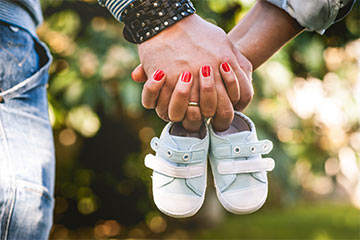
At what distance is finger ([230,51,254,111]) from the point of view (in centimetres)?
114

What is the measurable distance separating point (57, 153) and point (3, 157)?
14.2 feet

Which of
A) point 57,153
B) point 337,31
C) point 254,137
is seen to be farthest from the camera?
point 57,153

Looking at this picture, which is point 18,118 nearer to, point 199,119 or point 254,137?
point 199,119

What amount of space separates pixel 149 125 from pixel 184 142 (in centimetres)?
361

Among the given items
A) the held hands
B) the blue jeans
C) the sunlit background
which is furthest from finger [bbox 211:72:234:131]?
the sunlit background

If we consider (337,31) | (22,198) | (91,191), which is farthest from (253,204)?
(91,191)

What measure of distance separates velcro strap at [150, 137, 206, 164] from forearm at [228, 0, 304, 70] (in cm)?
32

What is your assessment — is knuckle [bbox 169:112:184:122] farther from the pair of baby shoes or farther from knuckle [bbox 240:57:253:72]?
knuckle [bbox 240:57:253:72]

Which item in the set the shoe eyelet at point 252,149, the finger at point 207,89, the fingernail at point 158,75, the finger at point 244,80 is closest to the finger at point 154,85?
the fingernail at point 158,75

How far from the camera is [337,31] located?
4246mm

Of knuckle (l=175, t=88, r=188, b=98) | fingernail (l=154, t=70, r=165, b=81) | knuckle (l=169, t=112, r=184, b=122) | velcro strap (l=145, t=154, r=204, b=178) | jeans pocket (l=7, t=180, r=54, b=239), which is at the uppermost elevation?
fingernail (l=154, t=70, r=165, b=81)

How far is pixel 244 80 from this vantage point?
1.14 metres

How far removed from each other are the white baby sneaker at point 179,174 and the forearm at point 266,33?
283 mm

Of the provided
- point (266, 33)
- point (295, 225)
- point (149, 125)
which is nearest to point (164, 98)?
point (266, 33)
